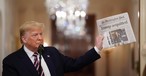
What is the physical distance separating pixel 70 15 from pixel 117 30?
613 mm

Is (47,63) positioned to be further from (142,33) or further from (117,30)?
(142,33)

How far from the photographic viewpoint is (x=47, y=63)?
2.01 metres

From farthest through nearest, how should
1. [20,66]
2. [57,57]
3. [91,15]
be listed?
[91,15] → [57,57] → [20,66]

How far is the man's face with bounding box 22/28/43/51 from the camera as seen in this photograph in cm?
198

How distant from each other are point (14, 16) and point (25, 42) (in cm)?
69

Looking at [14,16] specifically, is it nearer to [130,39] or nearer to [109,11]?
[109,11]

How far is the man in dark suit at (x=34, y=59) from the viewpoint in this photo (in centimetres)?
194

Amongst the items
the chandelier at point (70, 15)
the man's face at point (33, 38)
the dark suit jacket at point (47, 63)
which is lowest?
the dark suit jacket at point (47, 63)

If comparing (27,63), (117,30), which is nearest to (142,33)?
(117,30)

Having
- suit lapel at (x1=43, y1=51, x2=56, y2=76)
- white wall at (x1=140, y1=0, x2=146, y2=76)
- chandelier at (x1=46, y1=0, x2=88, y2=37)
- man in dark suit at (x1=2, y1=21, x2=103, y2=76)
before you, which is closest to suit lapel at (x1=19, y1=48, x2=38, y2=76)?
man in dark suit at (x1=2, y1=21, x2=103, y2=76)

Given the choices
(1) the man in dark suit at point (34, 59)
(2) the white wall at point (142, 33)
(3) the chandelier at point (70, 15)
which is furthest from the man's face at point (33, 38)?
(2) the white wall at point (142, 33)

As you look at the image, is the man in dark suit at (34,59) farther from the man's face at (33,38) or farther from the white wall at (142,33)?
the white wall at (142,33)

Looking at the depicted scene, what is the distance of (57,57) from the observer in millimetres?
2104

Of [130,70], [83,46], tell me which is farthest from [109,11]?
[130,70]
